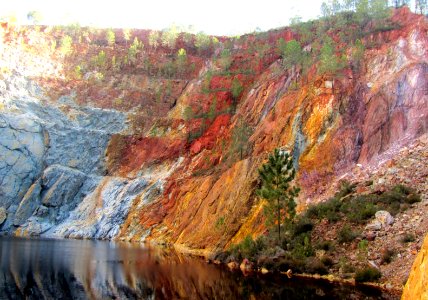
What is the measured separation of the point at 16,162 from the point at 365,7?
6042 centimetres

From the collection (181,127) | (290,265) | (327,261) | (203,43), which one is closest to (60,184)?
(181,127)

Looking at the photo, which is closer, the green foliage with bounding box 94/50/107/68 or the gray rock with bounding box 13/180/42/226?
the gray rock with bounding box 13/180/42/226

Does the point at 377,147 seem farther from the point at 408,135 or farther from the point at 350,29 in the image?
the point at 350,29

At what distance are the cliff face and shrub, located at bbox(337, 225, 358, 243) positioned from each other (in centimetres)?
621

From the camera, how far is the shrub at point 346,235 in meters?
28.9

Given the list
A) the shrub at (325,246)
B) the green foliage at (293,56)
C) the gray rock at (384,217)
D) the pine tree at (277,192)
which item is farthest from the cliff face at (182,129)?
the shrub at (325,246)

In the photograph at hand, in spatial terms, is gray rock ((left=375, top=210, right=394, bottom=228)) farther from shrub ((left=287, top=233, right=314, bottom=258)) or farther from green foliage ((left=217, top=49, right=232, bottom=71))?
green foliage ((left=217, top=49, right=232, bottom=71))

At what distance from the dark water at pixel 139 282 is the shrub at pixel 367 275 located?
160 cm

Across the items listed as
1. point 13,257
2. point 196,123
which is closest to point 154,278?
point 13,257

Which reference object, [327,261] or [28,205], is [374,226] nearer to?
[327,261]

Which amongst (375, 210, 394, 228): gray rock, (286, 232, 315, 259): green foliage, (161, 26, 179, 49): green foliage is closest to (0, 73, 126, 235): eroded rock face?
(161, 26, 179, 49): green foliage

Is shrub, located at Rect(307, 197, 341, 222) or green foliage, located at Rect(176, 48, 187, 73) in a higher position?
green foliage, located at Rect(176, 48, 187, 73)

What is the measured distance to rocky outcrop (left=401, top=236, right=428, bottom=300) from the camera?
9117mm

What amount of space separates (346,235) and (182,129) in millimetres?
50972
